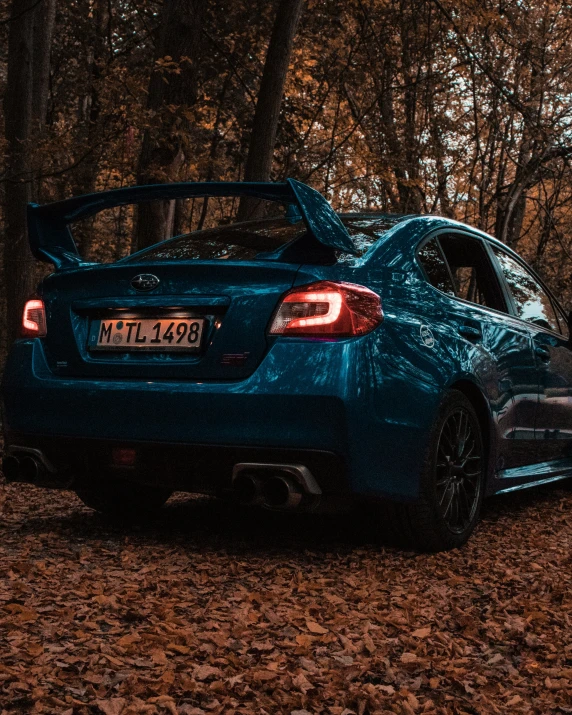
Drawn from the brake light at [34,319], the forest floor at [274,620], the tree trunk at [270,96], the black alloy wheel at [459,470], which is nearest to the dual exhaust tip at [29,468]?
the forest floor at [274,620]

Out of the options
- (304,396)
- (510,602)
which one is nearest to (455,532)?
(510,602)

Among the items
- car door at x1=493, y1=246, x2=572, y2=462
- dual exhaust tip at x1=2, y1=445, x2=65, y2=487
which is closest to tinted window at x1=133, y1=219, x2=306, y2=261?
dual exhaust tip at x1=2, y1=445, x2=65, y2=487

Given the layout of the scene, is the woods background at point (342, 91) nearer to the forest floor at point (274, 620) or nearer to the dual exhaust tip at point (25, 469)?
the dual exhaust tip at point (25, 469)

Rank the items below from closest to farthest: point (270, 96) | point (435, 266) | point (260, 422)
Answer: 1. point (260, 422)
2. point (435, 266)
3. point (270, 96)

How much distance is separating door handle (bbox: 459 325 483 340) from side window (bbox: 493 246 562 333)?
89cm

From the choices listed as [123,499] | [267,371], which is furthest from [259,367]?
[123,499]

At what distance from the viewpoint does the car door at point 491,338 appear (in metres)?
4.54

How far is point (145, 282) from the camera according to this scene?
13.0ft

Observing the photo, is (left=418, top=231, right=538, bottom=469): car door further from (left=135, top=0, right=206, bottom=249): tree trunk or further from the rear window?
(left=135, top=0, right=206, bottom=249): tree trunk

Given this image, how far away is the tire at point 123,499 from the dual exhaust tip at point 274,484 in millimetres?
1049

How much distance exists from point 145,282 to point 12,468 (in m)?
1.07

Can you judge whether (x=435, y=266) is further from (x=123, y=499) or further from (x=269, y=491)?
(x=123, y=499)

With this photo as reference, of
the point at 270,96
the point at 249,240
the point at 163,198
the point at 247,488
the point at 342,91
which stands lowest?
the point at 247,488

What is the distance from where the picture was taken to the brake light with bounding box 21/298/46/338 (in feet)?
13.8
